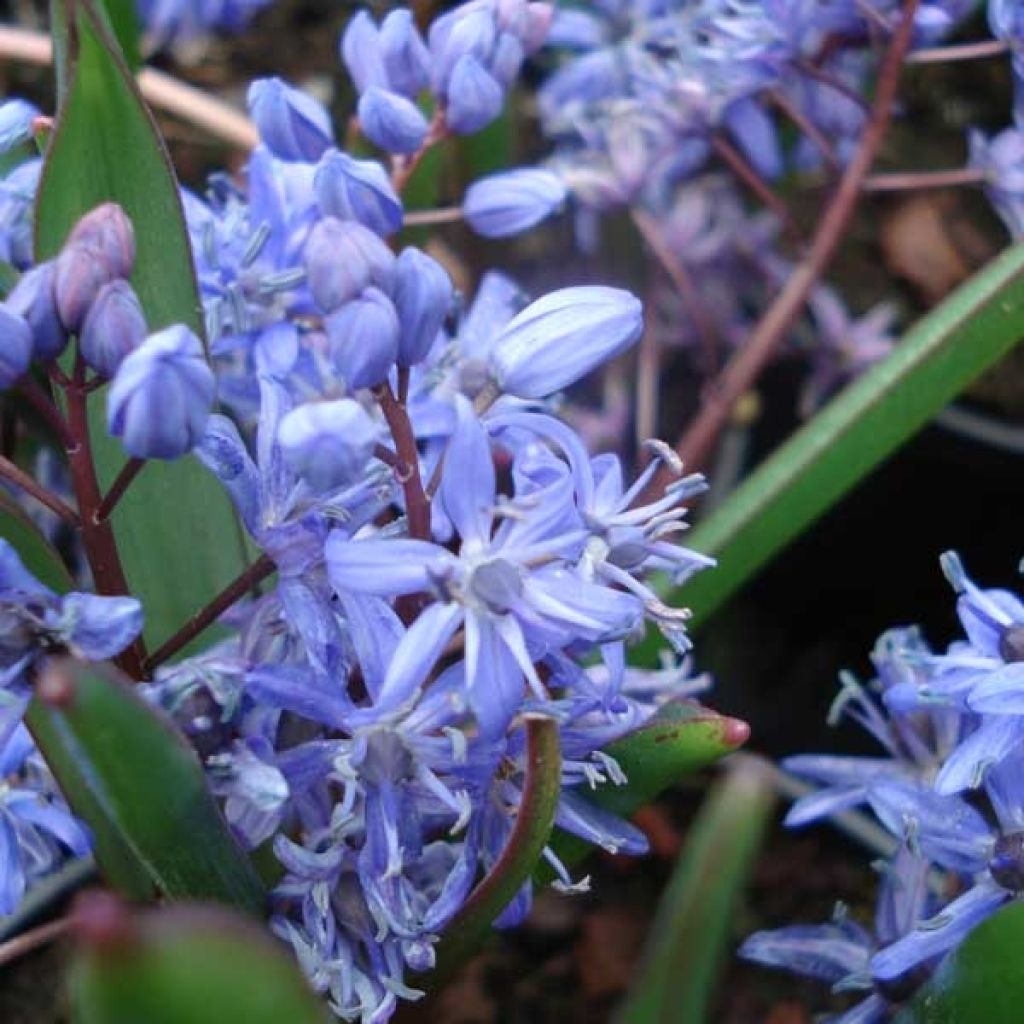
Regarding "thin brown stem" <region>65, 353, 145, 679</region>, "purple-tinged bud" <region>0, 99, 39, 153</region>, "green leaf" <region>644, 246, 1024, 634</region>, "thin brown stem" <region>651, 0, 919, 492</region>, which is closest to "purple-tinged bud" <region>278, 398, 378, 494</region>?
"thin brown stem" <region>65, 353, 145, 679</region>

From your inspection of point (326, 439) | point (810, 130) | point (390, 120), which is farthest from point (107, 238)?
point (810, 130)

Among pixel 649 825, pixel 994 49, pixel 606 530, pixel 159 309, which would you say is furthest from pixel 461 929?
pixel 994 49

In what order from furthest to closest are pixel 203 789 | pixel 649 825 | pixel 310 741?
pixel 649 825
pixel 310 741
pixel 203 789

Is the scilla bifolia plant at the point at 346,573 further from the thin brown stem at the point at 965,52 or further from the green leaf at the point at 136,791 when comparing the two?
the thin brown stem at the point at 965,52

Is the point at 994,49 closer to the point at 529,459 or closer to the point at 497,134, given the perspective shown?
the point at 497,134

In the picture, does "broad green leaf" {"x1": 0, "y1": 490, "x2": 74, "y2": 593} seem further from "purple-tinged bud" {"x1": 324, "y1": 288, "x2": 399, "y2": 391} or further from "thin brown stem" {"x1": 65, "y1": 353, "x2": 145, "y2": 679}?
"purple-tinged bud" {"x1": 324, "y1": 288, "x2": 399, "y2": 391}
